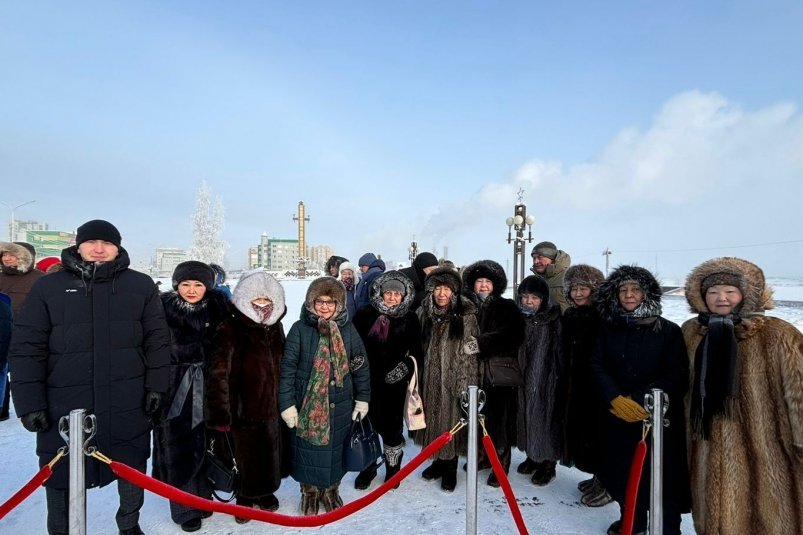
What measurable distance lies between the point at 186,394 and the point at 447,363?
2048mm

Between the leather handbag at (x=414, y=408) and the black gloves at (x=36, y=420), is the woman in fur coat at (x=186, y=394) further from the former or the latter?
the leather handbag at (x=414, y=408)

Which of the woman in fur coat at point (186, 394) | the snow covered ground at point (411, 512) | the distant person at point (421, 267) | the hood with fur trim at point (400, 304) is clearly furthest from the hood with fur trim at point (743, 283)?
the woman in fur coat at point (186, 394)

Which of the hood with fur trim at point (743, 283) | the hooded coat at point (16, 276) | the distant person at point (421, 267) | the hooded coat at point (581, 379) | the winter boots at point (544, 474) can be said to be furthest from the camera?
the distant person at point (421, 267)

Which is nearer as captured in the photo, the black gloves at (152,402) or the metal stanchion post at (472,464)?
the metal stanchion post at (472,464)

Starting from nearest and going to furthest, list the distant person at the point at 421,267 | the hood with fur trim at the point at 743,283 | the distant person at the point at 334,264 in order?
1. the hood with fur trim at the point at 743,283
2. the distant person at the point at 421,267
3. the distant person at the point at 334,264

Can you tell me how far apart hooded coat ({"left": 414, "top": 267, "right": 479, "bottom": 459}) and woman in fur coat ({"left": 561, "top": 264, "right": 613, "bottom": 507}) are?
2.70ft

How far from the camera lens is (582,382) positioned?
10.9ft

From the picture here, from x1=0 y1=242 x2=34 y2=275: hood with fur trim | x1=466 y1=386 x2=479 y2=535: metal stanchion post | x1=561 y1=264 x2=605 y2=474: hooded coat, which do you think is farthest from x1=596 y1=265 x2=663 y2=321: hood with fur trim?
x1=0 y1=242 x2=34 y2=275: hood with fur trim

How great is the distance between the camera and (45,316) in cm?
237

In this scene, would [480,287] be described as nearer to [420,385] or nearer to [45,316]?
[420,385]

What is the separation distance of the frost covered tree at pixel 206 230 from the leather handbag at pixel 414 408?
36.5 meters

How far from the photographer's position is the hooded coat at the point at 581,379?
3258 mm

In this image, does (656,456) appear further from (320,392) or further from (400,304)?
(320,392)

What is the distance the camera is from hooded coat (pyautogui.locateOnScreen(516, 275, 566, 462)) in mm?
3428
